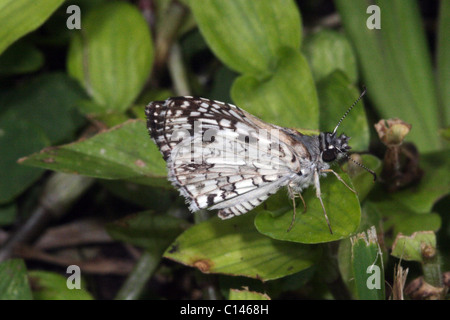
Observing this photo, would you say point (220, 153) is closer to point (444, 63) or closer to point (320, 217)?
point (320, 217)

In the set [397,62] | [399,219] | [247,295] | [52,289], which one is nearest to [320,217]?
[247,295]

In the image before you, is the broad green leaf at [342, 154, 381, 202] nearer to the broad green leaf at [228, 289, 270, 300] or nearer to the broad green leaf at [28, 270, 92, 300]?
the broad green leaf at [228, 289, 270, 300]

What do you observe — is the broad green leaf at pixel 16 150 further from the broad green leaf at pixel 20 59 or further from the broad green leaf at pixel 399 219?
the broad green leaf at pixel 399 219

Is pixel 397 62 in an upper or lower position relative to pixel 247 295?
upper

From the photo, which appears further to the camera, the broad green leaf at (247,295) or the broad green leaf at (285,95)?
the broad green leaf at (285,95)

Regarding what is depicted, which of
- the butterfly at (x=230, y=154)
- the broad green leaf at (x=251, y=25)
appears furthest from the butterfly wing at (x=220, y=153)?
the broad green leaf at (x=251, y=25)

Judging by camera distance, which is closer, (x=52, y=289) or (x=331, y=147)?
(x=331, y=147)
